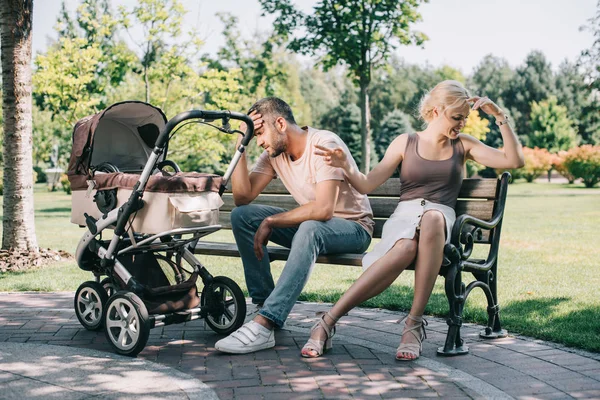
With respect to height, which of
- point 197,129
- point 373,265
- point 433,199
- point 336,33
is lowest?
point 373,265

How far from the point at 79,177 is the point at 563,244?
832cm

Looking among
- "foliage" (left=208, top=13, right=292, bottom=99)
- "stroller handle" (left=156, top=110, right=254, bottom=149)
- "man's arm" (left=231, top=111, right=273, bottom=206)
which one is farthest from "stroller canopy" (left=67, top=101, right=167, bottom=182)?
"foliage" (left=208, top=13, right=292, bottom=99)

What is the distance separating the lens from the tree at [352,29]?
816 inches

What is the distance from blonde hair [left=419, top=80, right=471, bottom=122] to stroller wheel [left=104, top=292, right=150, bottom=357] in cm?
213

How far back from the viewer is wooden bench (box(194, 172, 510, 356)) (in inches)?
163

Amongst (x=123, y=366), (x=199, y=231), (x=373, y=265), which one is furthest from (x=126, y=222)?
(x=373, y=265)

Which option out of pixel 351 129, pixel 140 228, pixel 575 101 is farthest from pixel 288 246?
pixel 575 101

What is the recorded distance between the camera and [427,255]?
4051mm

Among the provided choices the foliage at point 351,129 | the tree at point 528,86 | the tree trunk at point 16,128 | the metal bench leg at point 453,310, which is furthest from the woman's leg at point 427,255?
the tree at point 528,86

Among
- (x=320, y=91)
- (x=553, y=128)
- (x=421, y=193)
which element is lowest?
(x=421, y=193)

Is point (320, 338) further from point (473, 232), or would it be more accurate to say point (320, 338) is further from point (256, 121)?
point (256, 121)

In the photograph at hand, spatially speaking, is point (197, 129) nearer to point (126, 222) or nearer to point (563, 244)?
point (563, 244)

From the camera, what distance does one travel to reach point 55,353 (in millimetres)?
4164

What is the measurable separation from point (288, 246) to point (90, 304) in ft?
4.54
